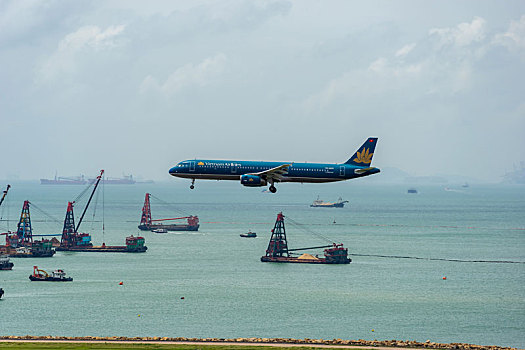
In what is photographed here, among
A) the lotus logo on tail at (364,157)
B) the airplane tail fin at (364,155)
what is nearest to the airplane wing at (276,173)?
the airplane tail fin at (364,155)

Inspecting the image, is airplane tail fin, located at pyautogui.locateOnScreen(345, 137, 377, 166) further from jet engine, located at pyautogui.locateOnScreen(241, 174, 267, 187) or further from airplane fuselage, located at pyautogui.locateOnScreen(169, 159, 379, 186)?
jet engine, located at pyautogui.locateOnScreen(241, 174, 267, 187)

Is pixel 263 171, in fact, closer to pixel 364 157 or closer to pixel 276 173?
pixel 276 173

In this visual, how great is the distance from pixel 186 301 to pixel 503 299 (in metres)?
80.3

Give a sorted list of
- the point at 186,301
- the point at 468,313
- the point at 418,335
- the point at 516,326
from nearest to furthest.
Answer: the point at 418,335
the point at 516,326
the point at 468,313
the point at 186,301

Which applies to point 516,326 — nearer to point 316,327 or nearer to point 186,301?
point 316,327

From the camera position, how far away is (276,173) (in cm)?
12256

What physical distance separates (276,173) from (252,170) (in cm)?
443

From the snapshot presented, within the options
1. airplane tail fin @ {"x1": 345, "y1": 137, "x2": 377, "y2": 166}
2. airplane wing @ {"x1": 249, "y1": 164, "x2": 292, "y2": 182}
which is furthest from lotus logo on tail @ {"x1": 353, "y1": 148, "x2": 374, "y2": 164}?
airplane wing @ {"x1": 249, "y1": 164, "x2": 292, "y2": 182}

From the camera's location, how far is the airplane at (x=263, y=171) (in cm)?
12275

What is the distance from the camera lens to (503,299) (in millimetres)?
195375

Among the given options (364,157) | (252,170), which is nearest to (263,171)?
(252,170)

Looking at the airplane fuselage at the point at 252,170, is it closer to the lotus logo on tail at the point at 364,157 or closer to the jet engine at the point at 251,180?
the jet engine at the point at 251,180

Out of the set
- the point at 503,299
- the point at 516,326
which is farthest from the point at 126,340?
the point at 503,299

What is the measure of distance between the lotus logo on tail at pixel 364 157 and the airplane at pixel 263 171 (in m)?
4.89
